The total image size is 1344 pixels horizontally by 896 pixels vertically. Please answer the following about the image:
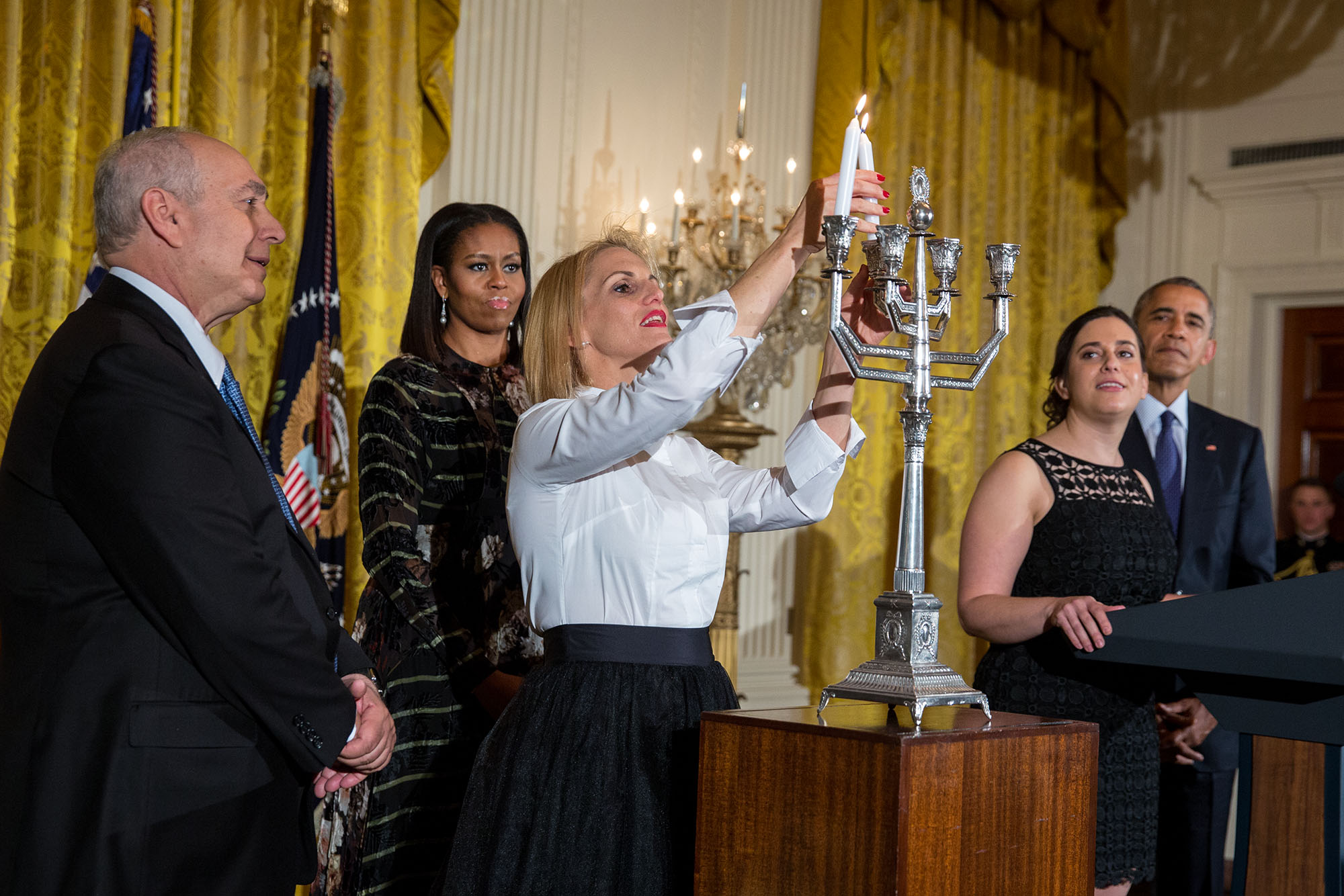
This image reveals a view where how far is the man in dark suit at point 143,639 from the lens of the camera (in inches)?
61.2

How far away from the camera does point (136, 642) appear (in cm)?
159

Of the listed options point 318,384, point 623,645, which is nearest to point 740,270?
point 318,384

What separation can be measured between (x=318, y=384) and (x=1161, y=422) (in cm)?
220

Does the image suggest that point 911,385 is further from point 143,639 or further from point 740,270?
point 740,270

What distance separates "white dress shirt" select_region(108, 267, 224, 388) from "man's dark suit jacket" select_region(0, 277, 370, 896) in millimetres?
55

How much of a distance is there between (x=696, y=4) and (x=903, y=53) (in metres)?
1.04

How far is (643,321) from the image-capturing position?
6.69 feet

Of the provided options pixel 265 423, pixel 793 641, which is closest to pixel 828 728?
pixel 265 423

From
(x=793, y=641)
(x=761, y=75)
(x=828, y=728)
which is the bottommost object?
(x=793, y=641)

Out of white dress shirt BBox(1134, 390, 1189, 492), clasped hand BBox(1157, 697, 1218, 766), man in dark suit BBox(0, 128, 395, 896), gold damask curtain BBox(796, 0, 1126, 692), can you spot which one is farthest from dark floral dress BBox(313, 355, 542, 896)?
gold damask curtain BBox(796, 0, 1126, 692)

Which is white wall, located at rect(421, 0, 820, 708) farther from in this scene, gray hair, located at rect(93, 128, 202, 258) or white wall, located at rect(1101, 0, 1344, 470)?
gray hair, located at rect(93, 128, 202, 258)

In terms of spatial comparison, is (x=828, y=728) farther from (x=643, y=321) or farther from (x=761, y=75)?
(x=761, y=75)

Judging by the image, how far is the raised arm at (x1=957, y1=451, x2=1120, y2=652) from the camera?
245cm

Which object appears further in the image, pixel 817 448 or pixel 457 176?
pixel 457 176
